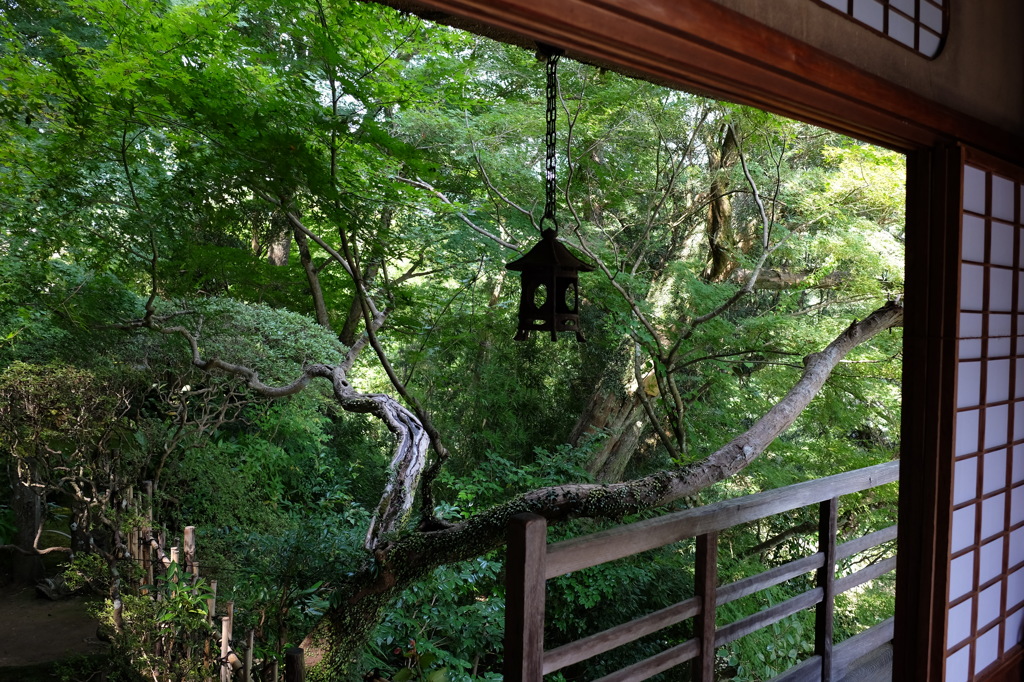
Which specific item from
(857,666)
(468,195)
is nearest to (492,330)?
(468,195)

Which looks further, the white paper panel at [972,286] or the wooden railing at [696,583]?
the white paper panel at [972,286]

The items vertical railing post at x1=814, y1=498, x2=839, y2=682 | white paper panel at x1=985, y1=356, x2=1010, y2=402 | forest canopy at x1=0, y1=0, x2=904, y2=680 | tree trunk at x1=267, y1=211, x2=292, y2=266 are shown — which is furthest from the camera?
tree trunk at x1=267, y1=211, x2=292, y2=266

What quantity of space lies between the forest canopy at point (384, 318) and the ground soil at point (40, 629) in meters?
0.37

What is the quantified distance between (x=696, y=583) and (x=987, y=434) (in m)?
0.95

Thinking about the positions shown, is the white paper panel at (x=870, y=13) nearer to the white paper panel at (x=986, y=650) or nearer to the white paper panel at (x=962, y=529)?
the white paper panel at (x=962, y=529)

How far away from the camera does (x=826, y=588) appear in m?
2.03

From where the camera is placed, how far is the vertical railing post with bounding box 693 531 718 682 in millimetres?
1664

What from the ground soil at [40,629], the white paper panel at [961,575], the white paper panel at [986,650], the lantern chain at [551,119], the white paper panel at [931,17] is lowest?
the ground soil at [40,629]

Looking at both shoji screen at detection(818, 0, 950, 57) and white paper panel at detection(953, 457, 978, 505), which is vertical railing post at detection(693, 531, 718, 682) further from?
shoji screen at detection(818, 0, 950, 57)

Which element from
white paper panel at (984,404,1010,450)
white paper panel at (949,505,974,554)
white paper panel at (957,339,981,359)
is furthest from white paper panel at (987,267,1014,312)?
white paper panel at (949,505,974,554)

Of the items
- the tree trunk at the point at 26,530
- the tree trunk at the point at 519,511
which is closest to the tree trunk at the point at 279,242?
the tree trunk at the point at 26,530

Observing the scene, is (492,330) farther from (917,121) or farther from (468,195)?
(917,121)

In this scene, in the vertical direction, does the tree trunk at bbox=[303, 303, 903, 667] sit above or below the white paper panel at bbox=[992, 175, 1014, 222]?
below

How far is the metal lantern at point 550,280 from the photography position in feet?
6.59
